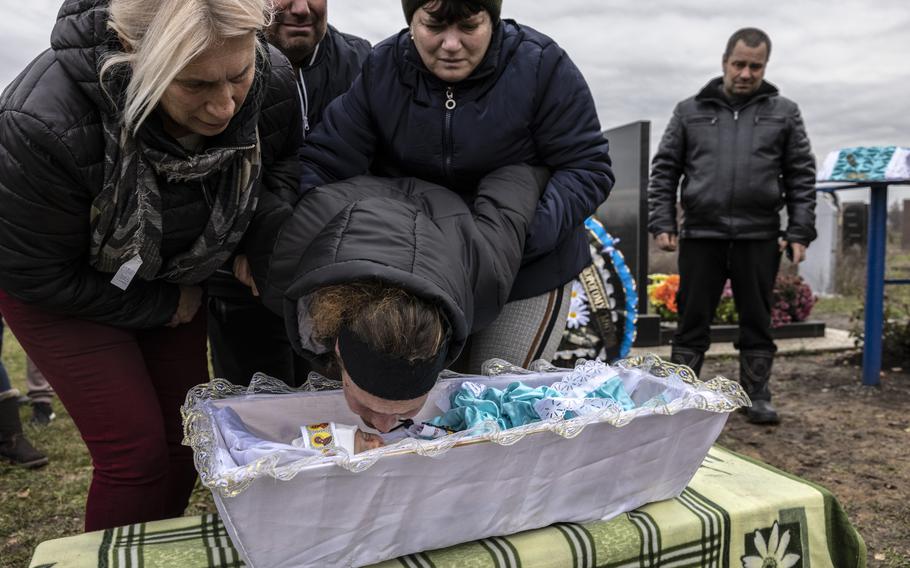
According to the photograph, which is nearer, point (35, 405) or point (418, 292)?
point (418, 292)

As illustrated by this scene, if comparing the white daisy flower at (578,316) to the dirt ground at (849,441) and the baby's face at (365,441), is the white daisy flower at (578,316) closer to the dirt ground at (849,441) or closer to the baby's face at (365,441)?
the dirt ground at (849,441)

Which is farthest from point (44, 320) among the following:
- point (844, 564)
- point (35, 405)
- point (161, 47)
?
point (35, 405)

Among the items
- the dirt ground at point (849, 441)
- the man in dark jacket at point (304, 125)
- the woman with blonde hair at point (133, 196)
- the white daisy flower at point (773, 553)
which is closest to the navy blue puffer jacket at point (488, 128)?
the woman with blonde hair at point (133, 196)

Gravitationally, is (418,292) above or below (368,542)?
above

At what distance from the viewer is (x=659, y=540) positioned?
1.58 meters

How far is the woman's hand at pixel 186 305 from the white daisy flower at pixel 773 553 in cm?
137

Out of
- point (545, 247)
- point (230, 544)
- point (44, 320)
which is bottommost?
point (230, 544)

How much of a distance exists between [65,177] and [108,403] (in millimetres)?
507

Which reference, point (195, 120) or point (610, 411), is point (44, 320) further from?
point (610, 411)

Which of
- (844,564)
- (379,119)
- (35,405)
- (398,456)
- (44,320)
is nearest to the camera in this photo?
(398,456)

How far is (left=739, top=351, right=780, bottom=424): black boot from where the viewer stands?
4.11 m

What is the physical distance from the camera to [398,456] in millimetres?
1288

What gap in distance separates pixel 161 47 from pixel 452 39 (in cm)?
71

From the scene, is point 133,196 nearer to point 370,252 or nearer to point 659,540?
point 370,252
